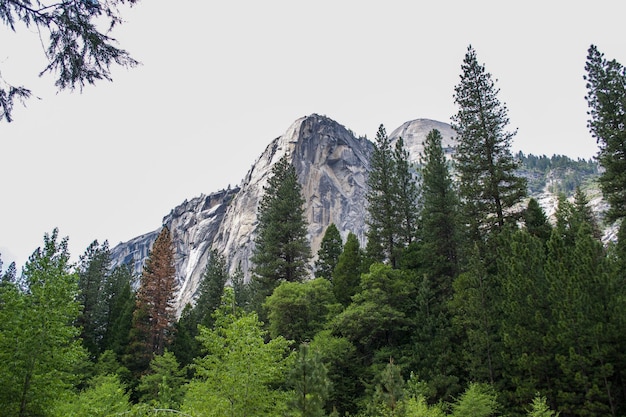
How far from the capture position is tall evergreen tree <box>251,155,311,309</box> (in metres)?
32.8

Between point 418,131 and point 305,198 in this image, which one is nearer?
point 305,198

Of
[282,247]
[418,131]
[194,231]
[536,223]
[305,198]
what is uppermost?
[418,131]

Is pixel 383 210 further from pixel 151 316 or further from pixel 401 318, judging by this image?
pixel 151 316

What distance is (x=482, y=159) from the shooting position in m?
26.2

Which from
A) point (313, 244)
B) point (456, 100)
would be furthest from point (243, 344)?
point (313, 244)

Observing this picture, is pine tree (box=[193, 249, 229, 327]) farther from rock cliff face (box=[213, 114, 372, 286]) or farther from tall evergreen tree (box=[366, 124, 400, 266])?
rock cliff face (box=[213, 114, 372, 286])

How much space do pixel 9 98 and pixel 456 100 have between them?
27643 millimetres

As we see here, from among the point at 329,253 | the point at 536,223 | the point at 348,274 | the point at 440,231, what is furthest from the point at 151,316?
the point at 536,223

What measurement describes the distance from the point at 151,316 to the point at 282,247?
1276 cm

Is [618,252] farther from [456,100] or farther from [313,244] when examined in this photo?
[313,244]

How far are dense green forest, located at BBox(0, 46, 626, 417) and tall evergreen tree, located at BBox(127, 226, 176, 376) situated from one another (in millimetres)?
137

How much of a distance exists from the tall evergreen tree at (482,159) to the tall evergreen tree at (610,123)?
522 cm

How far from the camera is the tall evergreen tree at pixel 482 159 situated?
25.0 meters

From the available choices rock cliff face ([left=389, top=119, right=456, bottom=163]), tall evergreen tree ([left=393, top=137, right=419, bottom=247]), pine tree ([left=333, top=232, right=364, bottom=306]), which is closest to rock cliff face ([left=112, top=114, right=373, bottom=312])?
tall evergreen tree ([left=393, top=137, right=419, bottom=247])
